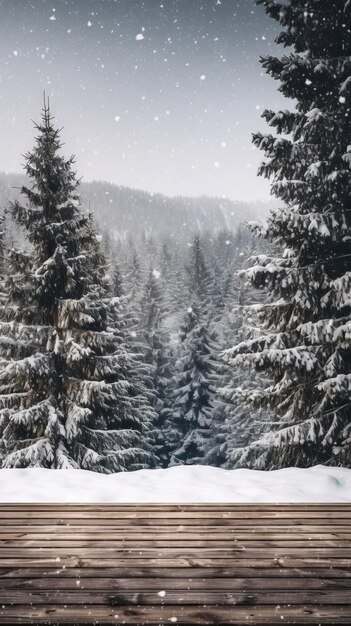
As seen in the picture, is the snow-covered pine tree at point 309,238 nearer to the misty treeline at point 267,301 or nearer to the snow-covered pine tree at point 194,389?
the misty treeline at point 267,301

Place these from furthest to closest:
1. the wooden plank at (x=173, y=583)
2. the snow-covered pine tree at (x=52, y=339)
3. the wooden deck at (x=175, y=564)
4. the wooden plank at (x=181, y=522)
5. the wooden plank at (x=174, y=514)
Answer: the snow-covered pine tree at (x=52, y=339), the wooden plank at (x=174, y=514), the wooden plank at (x=181, y=522), the wooden plank at (x=173, y=583), the wooden deck at (x=175, y=564)

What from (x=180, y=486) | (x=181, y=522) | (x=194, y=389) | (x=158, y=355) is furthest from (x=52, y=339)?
(x=158, y=355)

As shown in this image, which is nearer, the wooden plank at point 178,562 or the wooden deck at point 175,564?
the wooden deck at point 175,564

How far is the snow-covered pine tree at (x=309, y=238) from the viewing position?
28.7ft

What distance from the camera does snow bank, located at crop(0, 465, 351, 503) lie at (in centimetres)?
536

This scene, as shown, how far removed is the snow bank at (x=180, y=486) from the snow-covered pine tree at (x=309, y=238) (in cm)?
242

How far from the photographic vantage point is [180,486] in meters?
5.85

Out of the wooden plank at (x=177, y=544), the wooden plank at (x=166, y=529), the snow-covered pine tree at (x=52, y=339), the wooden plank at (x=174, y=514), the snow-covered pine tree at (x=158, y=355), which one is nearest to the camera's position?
the wooden plank at (x=177, y=544)

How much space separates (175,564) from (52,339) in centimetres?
1073

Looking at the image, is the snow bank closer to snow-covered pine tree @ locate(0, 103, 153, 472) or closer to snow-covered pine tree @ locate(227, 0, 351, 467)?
snow-covered pine tree @ locate(227, 0, 351, 467)

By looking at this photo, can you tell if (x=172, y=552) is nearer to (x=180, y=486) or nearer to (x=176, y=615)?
(x=176, y=615)

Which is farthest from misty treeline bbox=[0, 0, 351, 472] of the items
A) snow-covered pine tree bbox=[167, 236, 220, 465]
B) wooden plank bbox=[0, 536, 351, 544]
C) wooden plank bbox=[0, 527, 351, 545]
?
snow-covered pine tree bbox=[167, 236, 220, 465]

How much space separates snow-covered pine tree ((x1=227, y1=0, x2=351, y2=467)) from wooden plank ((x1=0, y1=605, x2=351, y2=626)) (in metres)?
A: 6.08

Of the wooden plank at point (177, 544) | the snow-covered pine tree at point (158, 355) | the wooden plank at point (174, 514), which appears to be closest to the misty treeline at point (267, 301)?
the wooden plank at point (174, 514)
